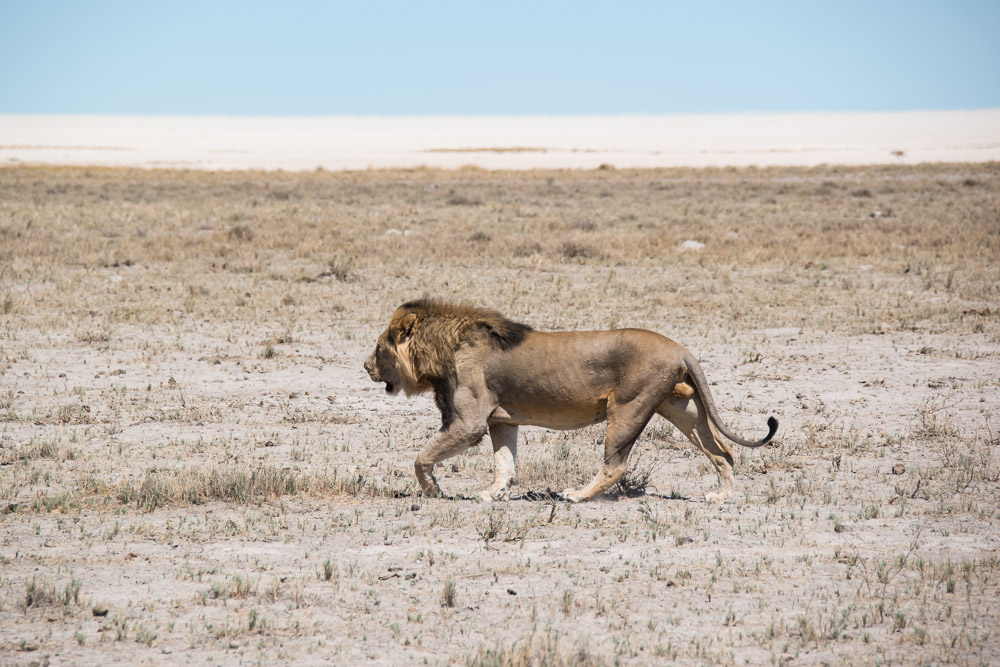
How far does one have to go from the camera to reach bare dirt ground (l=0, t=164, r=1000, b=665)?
17.0 feet

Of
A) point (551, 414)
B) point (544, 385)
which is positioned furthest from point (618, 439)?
point (544, 385)

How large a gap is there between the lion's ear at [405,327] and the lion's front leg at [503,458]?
0.91 metres

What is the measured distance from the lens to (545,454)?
8.94 metres

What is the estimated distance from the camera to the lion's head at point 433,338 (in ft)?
24.0

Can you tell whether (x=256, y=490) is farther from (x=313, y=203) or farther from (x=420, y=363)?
(x=313, y=203)

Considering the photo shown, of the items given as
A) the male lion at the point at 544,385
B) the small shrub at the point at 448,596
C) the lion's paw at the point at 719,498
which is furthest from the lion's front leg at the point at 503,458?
the small shrub at the point at 448,596

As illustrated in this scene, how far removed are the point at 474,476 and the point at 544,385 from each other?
61.2 inches

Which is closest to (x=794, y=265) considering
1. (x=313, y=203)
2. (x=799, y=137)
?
(x=313, y=203)

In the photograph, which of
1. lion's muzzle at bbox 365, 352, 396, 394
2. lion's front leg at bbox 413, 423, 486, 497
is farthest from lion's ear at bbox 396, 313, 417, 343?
lion's front leg at bbox 413, 423, 486, 497

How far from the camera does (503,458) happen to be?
7.50m

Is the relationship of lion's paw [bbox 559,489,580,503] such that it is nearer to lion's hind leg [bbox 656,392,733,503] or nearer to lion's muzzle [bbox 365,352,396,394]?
lion's hind leg [bbox 656,392,733,503]

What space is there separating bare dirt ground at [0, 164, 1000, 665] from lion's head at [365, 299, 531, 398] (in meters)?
0.89

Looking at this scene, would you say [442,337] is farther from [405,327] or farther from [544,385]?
[544,385]

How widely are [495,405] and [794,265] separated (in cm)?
1315
